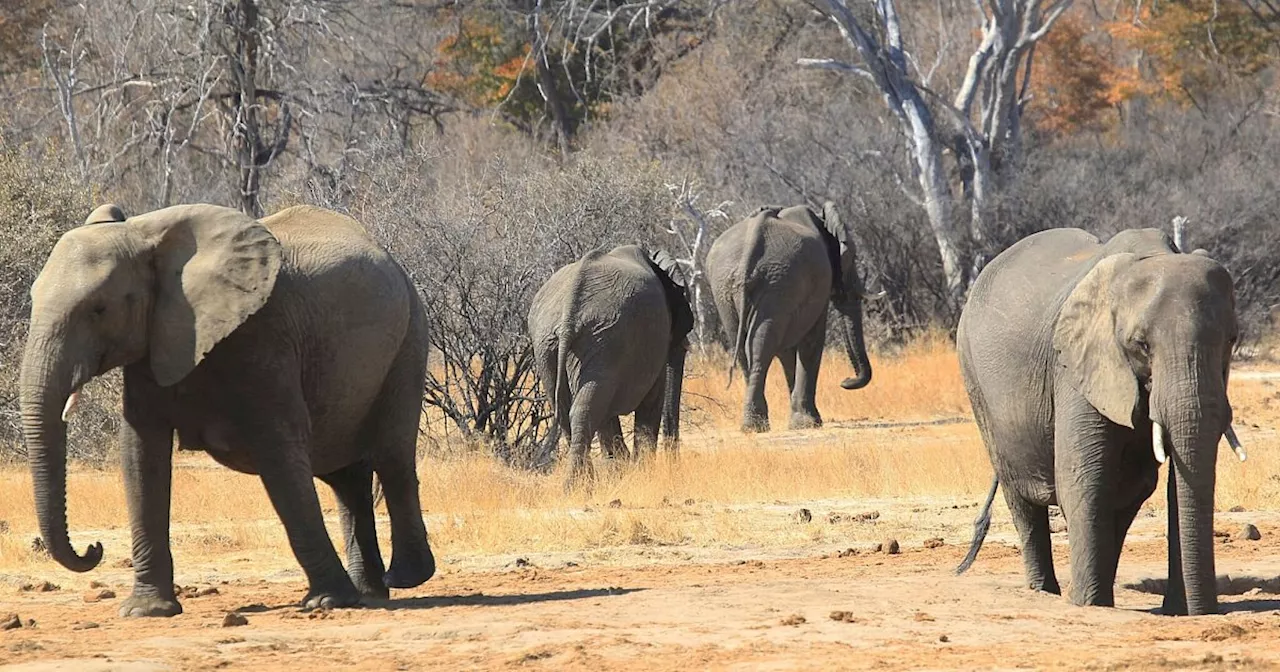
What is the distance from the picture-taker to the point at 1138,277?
790 centimetres

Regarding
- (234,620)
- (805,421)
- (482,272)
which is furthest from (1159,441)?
(805,421)

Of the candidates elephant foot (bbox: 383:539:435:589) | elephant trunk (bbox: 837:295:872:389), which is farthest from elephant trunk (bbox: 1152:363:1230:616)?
elephant trunk (bbox: 837:295:872:389)

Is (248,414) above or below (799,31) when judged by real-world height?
below

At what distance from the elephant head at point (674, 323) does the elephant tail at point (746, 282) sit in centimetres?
276

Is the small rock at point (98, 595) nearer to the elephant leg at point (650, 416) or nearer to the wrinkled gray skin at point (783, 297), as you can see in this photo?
the elephant leg at point (650, 416)

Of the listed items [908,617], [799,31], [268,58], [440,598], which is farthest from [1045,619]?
[799,31]

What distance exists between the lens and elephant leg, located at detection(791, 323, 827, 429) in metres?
18.9

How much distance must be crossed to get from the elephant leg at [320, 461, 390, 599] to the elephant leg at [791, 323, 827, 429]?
9509 mm

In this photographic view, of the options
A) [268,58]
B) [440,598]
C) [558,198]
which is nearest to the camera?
[440,598]

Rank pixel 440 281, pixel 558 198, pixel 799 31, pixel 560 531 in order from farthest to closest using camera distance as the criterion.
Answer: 1. pixel 799 31
2. pixel 558 198
3. pixel 440 281
4. pixel 560 531

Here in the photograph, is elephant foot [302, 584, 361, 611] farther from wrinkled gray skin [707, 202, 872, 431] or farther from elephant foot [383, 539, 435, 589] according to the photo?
wrinkled gray skin [707, 202, 872, 431]

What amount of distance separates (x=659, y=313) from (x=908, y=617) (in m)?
6.13

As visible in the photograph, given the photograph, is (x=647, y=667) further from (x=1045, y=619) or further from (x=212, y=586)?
(x=212, y=586)

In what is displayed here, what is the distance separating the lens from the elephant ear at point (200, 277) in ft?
26.8
